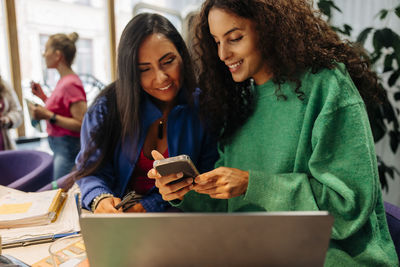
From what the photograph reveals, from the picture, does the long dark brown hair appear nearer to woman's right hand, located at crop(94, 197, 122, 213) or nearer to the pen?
woman's right hand, located at crop(94, 197, 122, 213)

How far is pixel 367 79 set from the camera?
1105mm

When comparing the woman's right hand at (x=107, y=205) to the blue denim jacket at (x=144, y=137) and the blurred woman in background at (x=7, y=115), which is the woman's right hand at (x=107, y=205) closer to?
the blue denim jacket at (x=144, y=137)

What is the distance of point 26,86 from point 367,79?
3.82m

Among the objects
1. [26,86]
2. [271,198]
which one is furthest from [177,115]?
[26,86]

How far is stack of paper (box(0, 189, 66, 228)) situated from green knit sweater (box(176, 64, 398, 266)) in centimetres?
69

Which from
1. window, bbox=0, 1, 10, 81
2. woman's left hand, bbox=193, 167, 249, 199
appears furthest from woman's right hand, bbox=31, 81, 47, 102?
woman's left hand, bbox=193, 167, 249, 199

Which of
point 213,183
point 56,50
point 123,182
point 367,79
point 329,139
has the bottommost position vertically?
point 123,182

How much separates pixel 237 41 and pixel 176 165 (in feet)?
1.65

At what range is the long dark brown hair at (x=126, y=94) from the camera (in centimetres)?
127

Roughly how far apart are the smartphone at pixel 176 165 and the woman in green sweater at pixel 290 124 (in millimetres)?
55

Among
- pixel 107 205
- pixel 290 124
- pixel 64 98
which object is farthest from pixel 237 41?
pixel 64 98

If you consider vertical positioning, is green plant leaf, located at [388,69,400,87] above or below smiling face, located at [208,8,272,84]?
below

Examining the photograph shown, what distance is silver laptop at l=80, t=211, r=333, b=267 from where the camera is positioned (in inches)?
20.3

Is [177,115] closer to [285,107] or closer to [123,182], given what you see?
[123,182]
